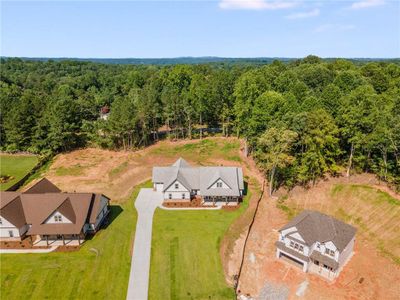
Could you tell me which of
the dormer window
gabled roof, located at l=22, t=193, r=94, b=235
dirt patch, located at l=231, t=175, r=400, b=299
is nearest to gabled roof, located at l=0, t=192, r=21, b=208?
gabled roof, located at l=22, t=193, r=94, b=235

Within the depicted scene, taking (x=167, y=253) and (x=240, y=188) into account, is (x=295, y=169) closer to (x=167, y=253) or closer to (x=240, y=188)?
(x=240, y=188)

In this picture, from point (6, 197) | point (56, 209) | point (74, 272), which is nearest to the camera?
point (74, 272)

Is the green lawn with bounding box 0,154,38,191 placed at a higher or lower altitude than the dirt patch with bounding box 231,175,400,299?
higher

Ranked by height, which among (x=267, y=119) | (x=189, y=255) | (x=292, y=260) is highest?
(x=267, y=119)

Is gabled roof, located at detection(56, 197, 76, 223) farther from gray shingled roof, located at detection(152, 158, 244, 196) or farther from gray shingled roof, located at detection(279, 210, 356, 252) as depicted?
gray shingled roof, located at detection(279, 210, 356, 252)

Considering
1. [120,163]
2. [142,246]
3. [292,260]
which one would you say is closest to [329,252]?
[292,260]

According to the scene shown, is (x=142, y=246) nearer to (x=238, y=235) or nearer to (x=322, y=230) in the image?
(x=238, y=235)
